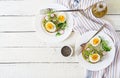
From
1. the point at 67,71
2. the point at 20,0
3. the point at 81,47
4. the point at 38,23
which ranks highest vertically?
the point at 20,0

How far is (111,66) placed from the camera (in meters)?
1.44

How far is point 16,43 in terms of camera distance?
1.51 metres

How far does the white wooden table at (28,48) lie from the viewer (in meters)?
1.47

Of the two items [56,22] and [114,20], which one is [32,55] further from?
[114,20]

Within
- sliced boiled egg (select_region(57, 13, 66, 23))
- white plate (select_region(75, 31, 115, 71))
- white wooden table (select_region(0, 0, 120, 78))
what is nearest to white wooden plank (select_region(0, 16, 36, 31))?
white wooden table (select_region(0, 0, 120, 78))

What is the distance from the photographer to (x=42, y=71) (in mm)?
1491

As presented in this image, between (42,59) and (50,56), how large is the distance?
41 millimetres

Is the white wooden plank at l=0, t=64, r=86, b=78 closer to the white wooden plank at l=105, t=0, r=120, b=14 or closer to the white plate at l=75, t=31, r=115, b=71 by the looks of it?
the white plate at l=75, t=31, r=115, b=71

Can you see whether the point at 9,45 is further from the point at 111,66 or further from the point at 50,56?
the point at 111,66

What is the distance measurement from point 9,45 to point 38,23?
0.17m

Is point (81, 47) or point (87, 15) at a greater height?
point (87, 15)

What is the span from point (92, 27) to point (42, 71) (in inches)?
12.2

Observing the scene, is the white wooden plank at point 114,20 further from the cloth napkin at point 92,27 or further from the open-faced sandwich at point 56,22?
the open-faced sandwich at point 56,22

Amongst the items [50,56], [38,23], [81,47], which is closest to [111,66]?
[81,47]
